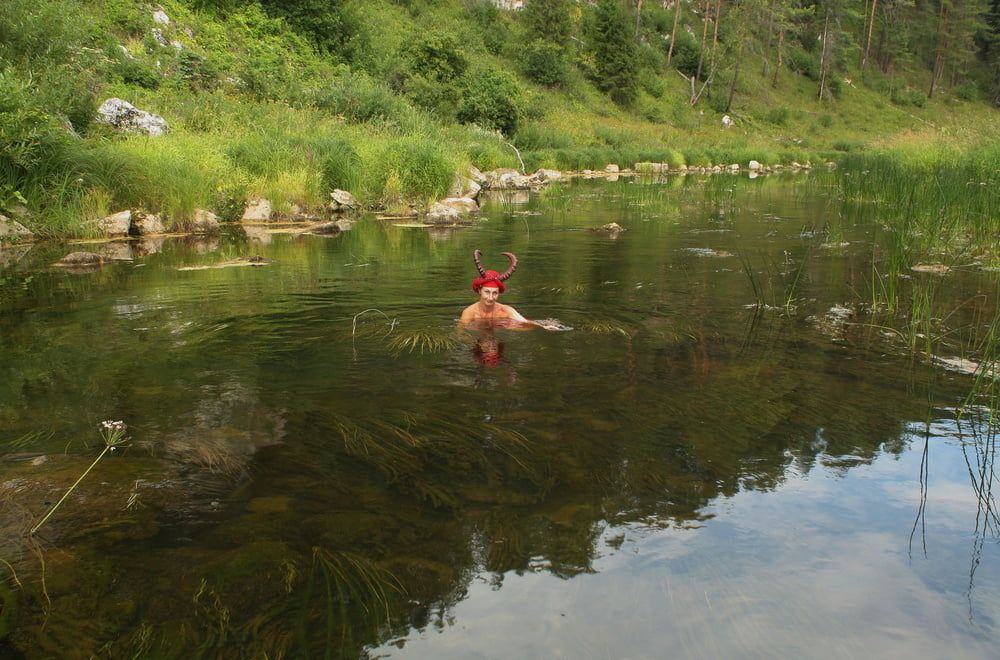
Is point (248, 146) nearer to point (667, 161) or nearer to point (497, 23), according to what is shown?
point (667, 161)

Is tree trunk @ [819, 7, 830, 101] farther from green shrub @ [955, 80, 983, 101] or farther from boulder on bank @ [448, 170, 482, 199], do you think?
boulder on bank @ [448, 170, 482, 199]

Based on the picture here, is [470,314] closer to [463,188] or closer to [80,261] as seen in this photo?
[80,261]

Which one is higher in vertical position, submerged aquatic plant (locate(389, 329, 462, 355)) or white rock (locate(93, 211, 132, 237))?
white rock (locate(93, 211, 132, 237))

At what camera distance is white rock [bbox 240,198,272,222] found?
15117 mm

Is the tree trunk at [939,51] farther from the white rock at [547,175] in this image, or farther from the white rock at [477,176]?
the white rock at [477,176]

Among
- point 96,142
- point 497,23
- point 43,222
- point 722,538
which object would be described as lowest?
point 722,538

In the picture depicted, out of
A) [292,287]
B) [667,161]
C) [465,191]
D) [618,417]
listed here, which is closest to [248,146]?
[465,191]

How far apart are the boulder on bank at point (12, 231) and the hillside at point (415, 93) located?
0.32 m

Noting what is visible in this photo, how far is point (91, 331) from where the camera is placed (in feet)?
22.5

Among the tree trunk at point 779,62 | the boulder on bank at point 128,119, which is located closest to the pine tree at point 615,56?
the tree trunk at point 779,62

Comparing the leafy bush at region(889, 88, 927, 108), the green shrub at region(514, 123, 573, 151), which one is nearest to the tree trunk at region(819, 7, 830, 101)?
the leafy bush at region(889, 88, 927, 108)

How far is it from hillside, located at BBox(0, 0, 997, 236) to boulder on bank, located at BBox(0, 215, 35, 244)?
321mm

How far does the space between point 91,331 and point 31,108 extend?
7.12m

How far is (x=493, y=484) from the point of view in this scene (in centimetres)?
375
